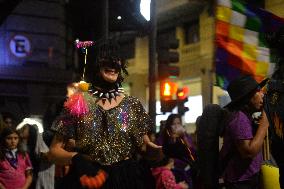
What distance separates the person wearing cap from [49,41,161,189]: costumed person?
748mm

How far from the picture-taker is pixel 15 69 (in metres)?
18.8

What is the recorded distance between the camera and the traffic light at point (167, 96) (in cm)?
1379

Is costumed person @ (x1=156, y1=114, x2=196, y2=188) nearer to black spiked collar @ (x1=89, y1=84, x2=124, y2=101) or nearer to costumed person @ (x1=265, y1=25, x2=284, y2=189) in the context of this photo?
black spiked collar @ (x1=89, y1=84, x2=124, y2=101)

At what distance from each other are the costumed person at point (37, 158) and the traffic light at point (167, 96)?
546 cm

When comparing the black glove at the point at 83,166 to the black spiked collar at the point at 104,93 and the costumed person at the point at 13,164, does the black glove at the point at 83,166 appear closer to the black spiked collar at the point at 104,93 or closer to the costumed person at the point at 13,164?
the black spiked collar at the point at 104,93

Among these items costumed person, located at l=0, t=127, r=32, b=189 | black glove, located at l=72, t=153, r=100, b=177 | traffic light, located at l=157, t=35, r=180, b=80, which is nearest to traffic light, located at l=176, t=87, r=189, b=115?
traffic light, located at l=157, t=35, r=180, b=80

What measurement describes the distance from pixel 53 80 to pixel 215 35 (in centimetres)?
1428

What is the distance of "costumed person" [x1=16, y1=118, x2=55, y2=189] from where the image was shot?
7805 millimetres

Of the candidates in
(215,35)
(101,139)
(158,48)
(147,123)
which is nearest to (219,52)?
(215,35)

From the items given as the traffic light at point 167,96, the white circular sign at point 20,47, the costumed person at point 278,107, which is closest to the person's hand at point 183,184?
the costumed person at point 278,107

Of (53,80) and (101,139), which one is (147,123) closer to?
(101,139)

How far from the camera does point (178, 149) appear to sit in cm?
626

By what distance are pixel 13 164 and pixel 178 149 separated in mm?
2592

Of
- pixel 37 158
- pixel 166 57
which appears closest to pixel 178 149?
pixel 37 158
